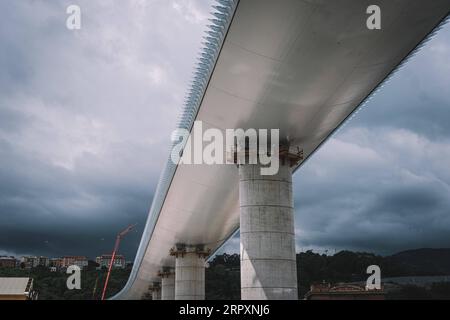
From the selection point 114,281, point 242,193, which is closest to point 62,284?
point 114,281

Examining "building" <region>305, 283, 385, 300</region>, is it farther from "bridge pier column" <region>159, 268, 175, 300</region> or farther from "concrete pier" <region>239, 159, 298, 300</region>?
"concrete pier" <region>239, 159, 298, 300</region>

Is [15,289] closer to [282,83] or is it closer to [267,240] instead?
[267,240]

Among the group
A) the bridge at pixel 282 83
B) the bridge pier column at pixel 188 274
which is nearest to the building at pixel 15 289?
the bridge at pixel 282 83

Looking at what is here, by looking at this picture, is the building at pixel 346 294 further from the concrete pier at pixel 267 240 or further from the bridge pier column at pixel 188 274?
the concrete pier at pixel 267 240

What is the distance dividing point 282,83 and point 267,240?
21.5ft

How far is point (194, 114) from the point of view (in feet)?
65.7

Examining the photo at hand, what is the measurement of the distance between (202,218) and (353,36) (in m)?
22.4

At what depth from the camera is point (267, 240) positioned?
2022cm

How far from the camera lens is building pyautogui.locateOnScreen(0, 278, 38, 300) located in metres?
28.9

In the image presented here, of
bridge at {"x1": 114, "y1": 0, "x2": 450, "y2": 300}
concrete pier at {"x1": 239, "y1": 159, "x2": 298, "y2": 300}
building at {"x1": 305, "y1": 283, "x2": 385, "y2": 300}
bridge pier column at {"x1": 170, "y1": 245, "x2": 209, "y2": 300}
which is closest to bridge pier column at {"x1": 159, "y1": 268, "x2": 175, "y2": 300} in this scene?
bridge pier column at {"x1": 170, "y1": 245, "x2": 209, "y2": 300}

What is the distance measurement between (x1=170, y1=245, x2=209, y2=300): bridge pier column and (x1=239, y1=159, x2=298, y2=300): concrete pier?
22798mm

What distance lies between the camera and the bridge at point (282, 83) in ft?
44.6
